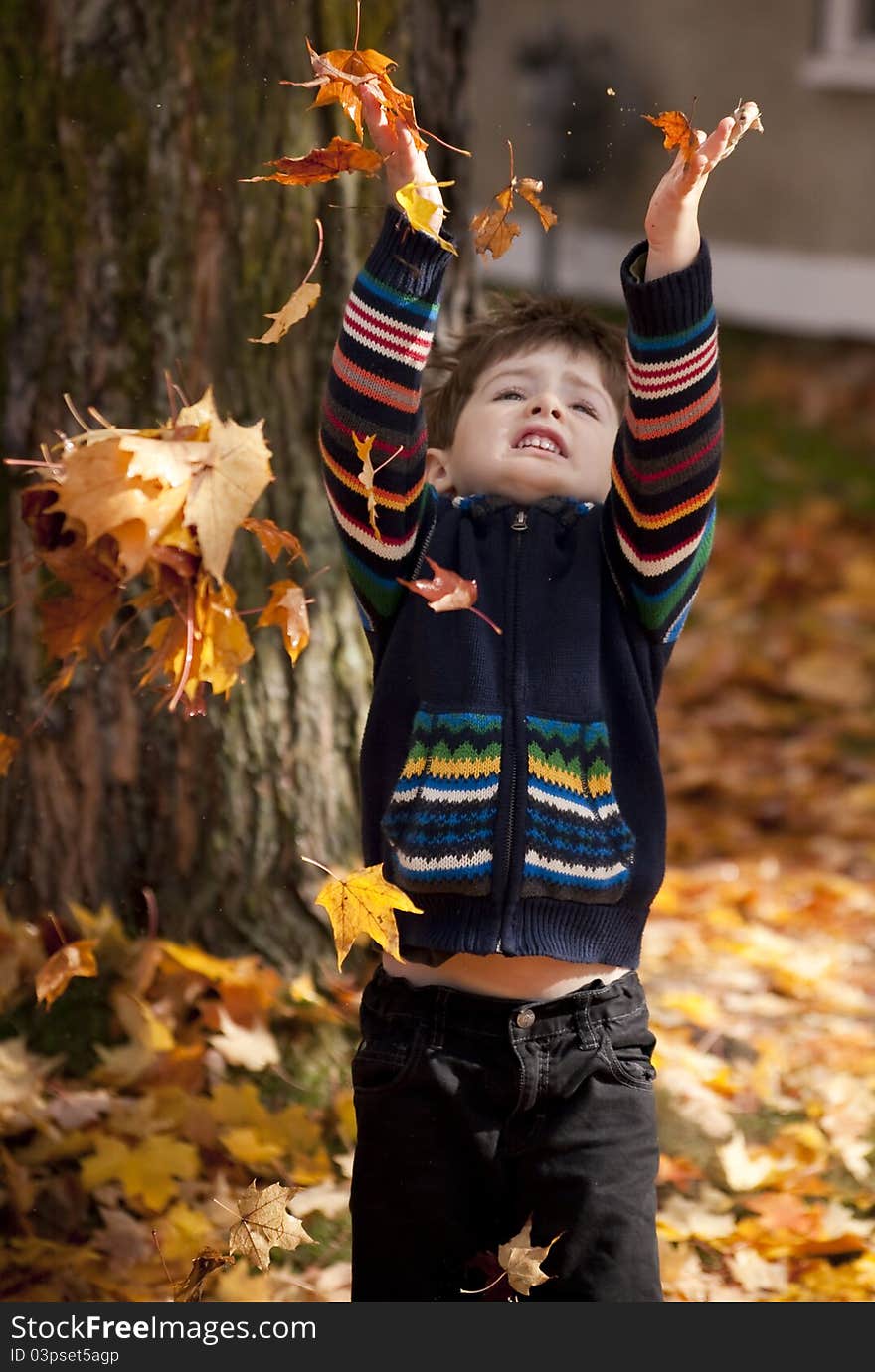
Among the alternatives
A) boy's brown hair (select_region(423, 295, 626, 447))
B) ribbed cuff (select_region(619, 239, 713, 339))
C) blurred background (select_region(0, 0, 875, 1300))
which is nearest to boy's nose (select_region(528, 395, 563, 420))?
boy's brown hair (select_region(423, 295, 626, 447))

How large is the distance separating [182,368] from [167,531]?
1224mm

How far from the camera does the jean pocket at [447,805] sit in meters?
2.12

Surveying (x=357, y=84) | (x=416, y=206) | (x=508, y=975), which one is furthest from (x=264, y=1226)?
(x=357, y=84)

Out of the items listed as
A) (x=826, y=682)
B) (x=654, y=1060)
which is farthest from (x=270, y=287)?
(x=826, y=682)

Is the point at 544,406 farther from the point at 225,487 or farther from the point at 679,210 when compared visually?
the point at 225,487

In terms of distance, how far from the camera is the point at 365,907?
210 cm

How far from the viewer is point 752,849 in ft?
16.1

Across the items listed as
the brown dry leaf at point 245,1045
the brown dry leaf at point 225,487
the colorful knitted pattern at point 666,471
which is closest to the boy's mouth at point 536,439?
the colorful knitted pattern at point 666,471

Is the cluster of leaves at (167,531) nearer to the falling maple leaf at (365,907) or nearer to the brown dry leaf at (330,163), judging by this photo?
the falling maple leaf at (365,907)

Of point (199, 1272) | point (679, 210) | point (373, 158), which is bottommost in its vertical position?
point (199, 1272)

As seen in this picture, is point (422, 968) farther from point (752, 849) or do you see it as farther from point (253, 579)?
point (752, 849)

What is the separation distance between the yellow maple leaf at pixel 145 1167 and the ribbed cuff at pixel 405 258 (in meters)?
1.59

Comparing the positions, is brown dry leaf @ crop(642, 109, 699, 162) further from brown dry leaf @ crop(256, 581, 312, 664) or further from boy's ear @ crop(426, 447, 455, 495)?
brown dry leaf @ crop(256, 581, 312, 664)

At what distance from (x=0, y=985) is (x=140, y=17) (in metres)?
1.84
